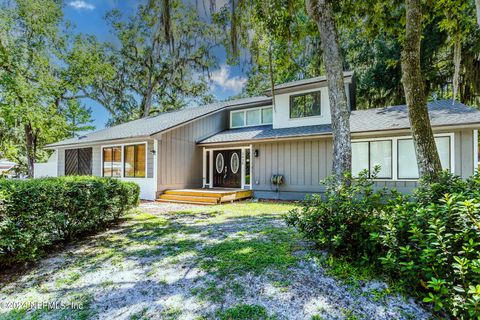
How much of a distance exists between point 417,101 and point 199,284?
14.0 ft

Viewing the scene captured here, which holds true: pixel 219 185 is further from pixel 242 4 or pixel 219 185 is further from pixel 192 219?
pixel 242 4

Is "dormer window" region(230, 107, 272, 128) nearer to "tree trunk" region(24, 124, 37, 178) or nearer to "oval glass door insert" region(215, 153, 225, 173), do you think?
"oval glass door insert" region(215, 153, 225, 173)

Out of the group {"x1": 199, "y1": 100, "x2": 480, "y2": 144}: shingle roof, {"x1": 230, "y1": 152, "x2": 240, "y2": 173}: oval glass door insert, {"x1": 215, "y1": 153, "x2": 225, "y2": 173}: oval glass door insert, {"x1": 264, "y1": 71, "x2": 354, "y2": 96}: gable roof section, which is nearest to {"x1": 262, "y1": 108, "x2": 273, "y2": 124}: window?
{"x1": 199, "y1": 100, "x2": 480, "y2": 144}: shingle roof

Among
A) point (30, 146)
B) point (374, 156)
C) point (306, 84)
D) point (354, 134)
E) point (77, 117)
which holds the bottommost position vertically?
point (374, 156)

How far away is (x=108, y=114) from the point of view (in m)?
22.3

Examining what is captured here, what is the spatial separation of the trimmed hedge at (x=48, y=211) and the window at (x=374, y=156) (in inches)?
299

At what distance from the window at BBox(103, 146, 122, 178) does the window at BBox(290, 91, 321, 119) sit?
8014 millimetres

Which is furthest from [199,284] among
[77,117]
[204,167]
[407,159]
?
[77,117]

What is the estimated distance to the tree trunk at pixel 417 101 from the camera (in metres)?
4.14

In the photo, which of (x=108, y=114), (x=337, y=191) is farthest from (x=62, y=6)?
(x=337, y=191)

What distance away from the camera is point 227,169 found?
40.5ft

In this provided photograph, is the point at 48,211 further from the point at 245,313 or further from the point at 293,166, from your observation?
the point at 293,166

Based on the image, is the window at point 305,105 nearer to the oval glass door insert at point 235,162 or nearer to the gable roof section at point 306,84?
the gable roof section at point 306,84

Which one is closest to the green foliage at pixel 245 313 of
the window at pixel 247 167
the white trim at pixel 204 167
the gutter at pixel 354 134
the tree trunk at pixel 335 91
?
the tree trunk at pixel 335 91
